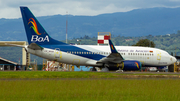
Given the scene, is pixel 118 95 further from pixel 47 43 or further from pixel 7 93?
pixel 47 43

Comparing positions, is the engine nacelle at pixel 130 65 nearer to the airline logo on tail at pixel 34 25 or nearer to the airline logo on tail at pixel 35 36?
the airline logo on tail at pixel 35 36

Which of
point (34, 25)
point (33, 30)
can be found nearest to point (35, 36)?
point (33, 30)

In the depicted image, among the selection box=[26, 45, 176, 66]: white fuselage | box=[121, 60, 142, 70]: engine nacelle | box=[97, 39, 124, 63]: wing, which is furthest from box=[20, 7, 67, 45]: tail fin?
box=[121, 60, 142, 70]: engine nacelle

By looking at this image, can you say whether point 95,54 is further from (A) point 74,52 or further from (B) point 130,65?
(B) point 130,65

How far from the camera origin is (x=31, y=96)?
497 inches

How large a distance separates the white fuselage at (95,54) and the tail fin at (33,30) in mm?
1430

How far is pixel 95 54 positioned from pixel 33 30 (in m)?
7.93

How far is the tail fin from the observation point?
3278cm

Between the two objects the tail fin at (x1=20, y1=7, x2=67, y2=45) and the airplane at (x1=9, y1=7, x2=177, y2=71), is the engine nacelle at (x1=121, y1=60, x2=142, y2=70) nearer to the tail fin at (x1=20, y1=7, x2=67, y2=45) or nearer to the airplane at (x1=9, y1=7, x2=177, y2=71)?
the airplane at (x1=9, y1=7, x2=177, y2=71)

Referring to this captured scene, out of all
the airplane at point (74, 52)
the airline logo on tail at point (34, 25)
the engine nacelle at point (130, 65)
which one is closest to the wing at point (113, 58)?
the airplane at point (74, 52)

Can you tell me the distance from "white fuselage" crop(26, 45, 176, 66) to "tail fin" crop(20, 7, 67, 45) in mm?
1430

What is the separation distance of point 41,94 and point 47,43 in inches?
830

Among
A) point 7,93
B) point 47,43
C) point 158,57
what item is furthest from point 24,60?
point 7,93

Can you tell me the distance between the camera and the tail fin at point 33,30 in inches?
1291
